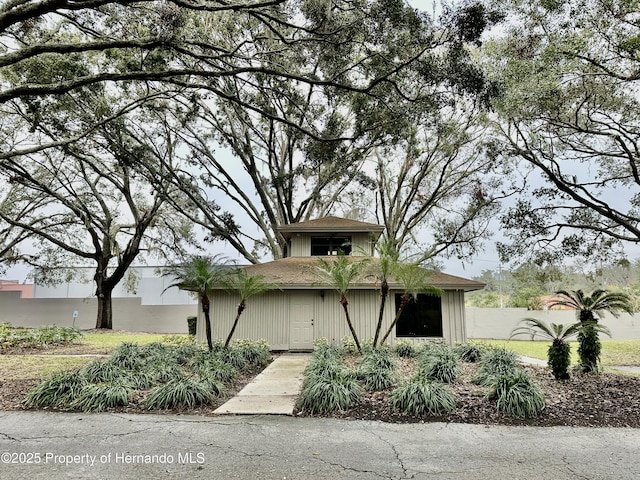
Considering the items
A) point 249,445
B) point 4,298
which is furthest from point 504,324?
point 4,298

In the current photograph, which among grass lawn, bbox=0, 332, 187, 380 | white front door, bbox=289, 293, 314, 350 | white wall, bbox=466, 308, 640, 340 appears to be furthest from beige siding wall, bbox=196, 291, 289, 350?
white wall, bbox=466, 308, 640, 340

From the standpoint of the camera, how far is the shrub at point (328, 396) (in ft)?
19.6

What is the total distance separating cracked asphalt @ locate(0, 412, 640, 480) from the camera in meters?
3.97

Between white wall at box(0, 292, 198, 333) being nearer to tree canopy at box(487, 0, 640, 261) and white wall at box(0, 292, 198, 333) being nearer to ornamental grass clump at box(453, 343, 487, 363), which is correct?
ornamental grass clump at box(453, 343, 487, 363)

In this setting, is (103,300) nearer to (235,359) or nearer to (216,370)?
(235,359)

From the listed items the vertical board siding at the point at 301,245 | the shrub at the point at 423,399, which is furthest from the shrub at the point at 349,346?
the shrub at the point at 423,399

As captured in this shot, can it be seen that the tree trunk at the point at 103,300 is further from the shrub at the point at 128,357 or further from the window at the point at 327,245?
the shrub at the point at 128,357

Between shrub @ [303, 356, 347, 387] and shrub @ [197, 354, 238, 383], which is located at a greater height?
shrub @ [303, 356, 347, 387]

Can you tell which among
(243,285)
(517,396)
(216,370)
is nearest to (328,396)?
(517,396)

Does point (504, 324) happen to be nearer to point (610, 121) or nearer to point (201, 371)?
point (610, 121)

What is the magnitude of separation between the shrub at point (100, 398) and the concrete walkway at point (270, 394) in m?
1.54

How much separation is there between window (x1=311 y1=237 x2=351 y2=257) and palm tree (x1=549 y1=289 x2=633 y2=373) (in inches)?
315

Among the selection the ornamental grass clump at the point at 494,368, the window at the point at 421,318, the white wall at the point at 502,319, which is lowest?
the white wall at the point at 502,319

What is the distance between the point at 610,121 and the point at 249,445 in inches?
537
